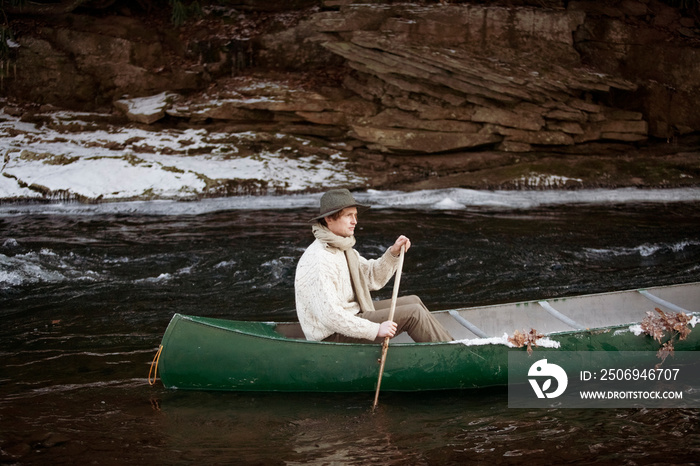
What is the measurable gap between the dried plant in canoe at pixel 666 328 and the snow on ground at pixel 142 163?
9.86 meters

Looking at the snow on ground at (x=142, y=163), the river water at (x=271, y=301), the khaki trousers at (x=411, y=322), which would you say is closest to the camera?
the river water at (x=271, y=301)

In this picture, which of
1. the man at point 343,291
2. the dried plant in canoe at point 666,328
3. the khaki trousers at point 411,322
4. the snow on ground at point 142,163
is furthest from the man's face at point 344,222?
the snow on ground at point 142,163

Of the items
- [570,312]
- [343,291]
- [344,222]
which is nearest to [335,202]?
[344,222]

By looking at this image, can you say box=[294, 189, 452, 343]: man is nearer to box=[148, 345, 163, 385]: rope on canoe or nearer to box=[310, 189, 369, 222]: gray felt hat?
box=[310, 189, 369, 222]: gray felt hat

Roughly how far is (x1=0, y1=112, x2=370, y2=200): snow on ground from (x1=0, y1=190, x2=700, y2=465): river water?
59 centimetres

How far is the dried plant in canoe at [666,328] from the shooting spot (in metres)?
5.66

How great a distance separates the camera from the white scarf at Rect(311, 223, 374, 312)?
5.40 metres

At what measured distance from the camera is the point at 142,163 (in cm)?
1543

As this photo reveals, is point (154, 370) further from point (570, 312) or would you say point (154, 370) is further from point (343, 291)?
point (570, 312)

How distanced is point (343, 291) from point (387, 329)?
0.50 meters

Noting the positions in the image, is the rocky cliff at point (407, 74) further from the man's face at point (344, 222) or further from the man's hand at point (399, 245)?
the man's face at point (344, 222)

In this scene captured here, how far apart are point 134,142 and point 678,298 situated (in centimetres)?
1230

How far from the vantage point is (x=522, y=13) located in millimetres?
17000

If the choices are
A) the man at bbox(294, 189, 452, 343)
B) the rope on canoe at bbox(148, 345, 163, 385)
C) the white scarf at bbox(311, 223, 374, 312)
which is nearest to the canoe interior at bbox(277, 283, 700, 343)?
the man at bbox(294, 189, 452, 343)
